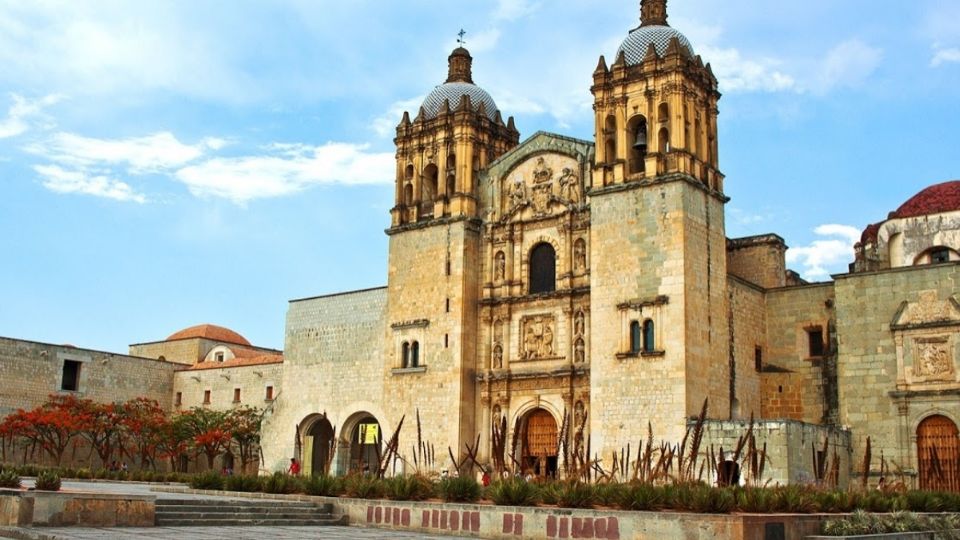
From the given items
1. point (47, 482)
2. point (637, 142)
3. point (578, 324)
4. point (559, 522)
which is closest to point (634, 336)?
point (578, 324)

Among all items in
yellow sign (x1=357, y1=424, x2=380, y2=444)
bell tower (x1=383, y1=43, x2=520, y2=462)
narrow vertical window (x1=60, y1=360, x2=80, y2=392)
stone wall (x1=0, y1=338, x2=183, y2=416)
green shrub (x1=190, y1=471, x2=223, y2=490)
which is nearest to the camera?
green shrub (x1=190, y1=471, x2=223, y2=490)

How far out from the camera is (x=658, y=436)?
26.8m

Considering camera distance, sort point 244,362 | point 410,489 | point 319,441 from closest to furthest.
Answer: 1. point 410,489
2. point 319,441
3. point 244,362

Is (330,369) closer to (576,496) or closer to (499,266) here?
(499,266)

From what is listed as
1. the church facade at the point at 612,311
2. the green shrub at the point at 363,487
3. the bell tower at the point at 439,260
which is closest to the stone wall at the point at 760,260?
the church facade at the point at 612,311

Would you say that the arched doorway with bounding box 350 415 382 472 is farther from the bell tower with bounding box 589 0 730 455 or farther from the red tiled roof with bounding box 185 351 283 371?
the bell tower with bounding box 589 0 730 455

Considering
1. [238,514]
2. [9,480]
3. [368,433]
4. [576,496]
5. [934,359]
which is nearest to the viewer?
[576,496]

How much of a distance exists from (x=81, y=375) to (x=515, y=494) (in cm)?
3033

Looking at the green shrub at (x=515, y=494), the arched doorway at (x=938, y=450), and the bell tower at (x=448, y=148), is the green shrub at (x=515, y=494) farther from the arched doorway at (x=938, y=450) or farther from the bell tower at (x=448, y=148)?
the bell tower at (x=448, y=148)

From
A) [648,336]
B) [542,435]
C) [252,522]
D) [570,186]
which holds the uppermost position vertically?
[570,186]

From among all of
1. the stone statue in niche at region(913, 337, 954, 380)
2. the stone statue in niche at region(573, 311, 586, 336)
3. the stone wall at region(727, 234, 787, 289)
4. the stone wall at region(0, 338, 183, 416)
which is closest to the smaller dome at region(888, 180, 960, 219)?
the stone wall at region(727, 234, 787, 289)

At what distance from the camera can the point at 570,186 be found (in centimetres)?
3158

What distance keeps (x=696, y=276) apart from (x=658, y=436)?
4465 millimetres

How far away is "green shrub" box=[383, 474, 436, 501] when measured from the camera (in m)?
18.0
